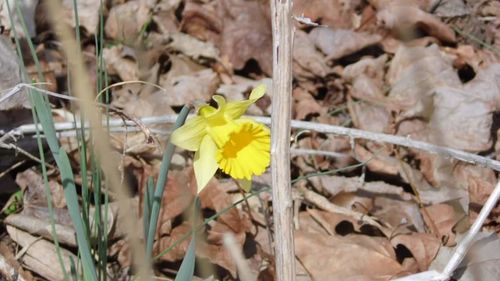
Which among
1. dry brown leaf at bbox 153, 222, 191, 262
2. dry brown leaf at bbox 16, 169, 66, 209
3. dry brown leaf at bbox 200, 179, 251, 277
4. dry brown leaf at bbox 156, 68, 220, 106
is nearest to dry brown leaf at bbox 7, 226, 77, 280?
dry brown leaf at bbox 16, 169, 66, 209

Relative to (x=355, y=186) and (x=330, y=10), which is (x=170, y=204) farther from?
(x=330, y=10)

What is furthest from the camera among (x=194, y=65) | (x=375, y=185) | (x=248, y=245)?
(x=194, y=65)

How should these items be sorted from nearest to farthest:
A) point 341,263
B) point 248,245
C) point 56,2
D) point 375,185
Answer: point 56,2, point 341,263, point 248,245, point 375,185

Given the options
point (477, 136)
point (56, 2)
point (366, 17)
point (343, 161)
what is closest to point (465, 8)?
point (366, 17)

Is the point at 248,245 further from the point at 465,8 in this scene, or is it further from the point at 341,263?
the point at 465,8

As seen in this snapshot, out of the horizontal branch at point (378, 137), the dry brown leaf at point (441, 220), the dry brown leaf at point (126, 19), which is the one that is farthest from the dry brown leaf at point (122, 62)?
the dry brown leaf at point (441, 220)

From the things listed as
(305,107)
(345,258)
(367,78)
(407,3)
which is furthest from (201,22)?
(345,258)

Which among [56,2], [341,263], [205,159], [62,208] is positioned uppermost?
[56,2]

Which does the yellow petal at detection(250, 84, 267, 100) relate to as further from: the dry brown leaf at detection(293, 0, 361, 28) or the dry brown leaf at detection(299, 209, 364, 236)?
the dry brown leaf at detection(293, 0, 361, 28)
